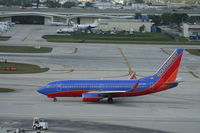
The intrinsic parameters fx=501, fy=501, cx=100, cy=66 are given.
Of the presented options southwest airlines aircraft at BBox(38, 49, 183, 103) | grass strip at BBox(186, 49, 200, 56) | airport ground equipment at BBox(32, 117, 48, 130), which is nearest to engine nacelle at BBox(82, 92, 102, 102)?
southwest airlines aircraft at BBox(38, 49, 183, 103)

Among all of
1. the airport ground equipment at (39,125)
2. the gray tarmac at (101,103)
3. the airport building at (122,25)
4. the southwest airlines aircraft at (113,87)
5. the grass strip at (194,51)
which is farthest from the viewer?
the airport building at (122,25)

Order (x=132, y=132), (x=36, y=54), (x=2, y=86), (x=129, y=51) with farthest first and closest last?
(x=129, y=51), (x=36, y=54), (x=2, y=86), (x=132, y=132)

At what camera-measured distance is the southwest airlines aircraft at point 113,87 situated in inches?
2399

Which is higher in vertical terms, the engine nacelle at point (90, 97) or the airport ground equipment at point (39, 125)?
the airport ground equipment at point (39, 125)

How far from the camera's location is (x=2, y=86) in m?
70.8

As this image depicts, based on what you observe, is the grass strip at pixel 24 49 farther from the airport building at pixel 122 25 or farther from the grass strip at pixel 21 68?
the airport building at pixel 122 25

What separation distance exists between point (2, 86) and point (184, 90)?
2570 centimetres

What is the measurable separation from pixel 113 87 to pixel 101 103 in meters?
2.49

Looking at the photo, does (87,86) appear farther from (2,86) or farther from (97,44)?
(97,44)

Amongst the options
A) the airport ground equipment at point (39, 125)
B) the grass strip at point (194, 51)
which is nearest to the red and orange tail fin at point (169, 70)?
the airport ground equipment at point (39, 125)

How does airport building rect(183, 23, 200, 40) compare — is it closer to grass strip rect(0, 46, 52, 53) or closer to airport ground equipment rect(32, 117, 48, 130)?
grass strip rect(0, 46, 52, 53)

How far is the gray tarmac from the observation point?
49438mm

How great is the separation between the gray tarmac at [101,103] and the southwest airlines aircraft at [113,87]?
1.02m

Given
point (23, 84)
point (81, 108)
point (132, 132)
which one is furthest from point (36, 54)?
point (132, 132)
